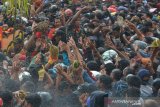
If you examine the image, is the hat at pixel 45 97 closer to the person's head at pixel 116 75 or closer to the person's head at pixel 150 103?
the person's head at pixel 116 75

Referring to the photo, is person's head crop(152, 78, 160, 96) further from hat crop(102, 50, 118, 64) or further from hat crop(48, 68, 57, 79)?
hat crop(102, 50, 118, 64)

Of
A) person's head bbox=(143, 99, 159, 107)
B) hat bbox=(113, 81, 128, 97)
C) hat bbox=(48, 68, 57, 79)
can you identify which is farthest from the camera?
hat bbox=(48, 68, 57, 79)

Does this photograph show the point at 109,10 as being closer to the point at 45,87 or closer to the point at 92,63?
the point at 92,63

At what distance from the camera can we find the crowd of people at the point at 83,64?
27.6ft

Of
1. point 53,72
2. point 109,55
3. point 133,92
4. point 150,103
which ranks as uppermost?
point 150,103

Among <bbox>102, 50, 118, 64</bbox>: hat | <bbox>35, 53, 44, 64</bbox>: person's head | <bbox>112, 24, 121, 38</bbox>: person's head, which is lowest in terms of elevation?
<bbox>112, 24, 121, 38</bbox>: person's head

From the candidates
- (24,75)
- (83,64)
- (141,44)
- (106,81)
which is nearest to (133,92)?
(106,81)

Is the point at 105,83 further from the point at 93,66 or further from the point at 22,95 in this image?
the point at 93,66

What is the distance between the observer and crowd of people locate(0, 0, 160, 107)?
27.6 feet

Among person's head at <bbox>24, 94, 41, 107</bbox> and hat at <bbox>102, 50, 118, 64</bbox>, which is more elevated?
person's head at <bbox>24, 94, 41, 107</bbox>

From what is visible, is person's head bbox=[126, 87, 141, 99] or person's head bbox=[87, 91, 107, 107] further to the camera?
person's head bbox=[126, 87, 141, 99]

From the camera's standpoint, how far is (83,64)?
32.7ft

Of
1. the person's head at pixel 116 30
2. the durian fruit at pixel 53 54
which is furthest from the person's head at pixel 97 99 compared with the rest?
the person's head at pixel 116 30

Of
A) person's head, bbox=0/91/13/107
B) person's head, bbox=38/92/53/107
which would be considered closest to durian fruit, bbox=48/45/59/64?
person's head, bbox=38/92/53/107
